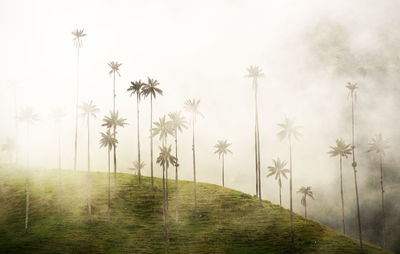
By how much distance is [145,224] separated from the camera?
78.8 metres

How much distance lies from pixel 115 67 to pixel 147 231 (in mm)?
53727

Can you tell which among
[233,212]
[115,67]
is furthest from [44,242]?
[115,67]

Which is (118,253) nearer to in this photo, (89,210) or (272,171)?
(89,210)

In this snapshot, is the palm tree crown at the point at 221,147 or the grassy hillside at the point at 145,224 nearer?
the grassy hillside at the point at 145,224

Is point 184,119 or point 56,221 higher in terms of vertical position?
point 184,119

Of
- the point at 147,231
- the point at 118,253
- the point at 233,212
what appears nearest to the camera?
the point at 118,253

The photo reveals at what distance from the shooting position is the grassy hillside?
65562 mm

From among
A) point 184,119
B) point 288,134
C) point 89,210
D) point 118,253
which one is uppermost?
point 184,119

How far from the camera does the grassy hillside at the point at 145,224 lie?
65562mm

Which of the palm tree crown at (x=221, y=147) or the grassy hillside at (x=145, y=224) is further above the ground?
the palm tree crown at (x=221, y=147)

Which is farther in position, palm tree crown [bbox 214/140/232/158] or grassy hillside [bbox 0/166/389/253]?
palm tree crown [bbox 214/140/232/158]

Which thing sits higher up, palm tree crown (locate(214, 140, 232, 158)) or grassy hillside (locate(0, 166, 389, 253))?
palm tree crown (locate(214, 140, 232, 158))

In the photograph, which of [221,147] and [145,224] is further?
[221,147]

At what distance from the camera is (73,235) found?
226 ft
